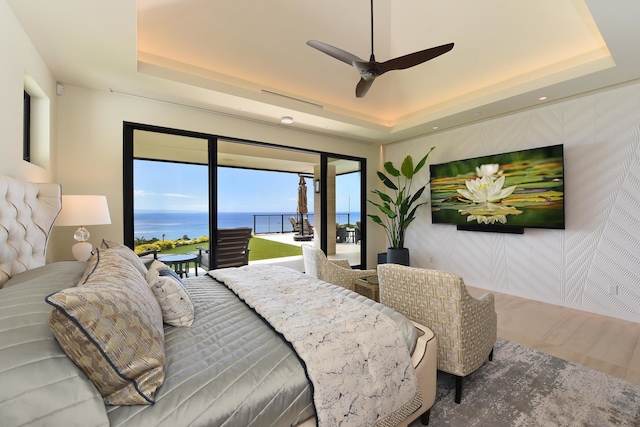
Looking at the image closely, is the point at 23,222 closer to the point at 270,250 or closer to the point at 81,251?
the point at 81,251

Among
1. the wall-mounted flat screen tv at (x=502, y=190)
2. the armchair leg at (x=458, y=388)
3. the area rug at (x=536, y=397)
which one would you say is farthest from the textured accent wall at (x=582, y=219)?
the armchair leg at (x=458, y=388)

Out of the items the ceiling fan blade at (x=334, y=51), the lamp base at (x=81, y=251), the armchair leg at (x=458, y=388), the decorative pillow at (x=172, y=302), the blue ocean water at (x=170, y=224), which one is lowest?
the armchair leg at (x=458, y=388)

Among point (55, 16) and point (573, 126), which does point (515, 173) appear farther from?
point (55, 16)

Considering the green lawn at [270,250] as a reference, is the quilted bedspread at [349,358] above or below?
above

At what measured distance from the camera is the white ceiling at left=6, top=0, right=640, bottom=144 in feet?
7.25

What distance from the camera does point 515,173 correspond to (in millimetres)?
3814

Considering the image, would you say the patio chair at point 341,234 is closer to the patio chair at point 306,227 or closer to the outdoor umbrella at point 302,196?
the outdoor umbrella at point 302,196

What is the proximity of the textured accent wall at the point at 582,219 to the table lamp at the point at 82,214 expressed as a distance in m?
4.95

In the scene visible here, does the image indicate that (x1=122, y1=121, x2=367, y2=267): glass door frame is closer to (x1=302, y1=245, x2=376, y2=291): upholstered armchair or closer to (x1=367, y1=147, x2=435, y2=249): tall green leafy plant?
(x1=367, y1=147, x2=435, y2=249): tall green leafy plant

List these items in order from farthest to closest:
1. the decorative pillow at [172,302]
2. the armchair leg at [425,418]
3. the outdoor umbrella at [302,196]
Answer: the outdoor umbrella at [302,196] → the armchair leg at [425,418] → the decorative pillow at [172,302]

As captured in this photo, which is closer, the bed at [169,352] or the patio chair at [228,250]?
the bed at [169,352]

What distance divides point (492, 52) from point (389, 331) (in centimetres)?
348

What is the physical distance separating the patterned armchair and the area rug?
0.50ft

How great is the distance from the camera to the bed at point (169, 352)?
30.1 inches
